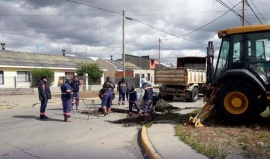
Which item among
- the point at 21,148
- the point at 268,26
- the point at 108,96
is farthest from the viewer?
the point at 108,96

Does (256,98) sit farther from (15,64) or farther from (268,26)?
(15,64)

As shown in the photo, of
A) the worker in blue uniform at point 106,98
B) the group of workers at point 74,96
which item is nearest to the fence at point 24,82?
the group of workers at point 74,96

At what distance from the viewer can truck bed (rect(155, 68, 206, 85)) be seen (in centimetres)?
1883

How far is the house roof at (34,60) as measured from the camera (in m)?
33.0

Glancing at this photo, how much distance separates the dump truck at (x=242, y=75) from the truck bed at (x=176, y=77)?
30.5 feet

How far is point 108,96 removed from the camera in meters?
13.0

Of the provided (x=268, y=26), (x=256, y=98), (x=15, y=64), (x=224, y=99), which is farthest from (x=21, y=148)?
(x=15, y=64)

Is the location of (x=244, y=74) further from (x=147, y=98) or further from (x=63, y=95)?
(x=63, y=95)

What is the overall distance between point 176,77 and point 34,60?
2275 centimetres

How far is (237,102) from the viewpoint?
8.96 meters

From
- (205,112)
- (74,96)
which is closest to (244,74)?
(205,112)

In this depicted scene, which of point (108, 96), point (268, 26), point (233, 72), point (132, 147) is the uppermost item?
point (268, 26)

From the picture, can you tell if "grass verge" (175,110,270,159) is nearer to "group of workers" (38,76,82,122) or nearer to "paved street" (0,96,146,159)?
"paved street" (0,96,146,159)

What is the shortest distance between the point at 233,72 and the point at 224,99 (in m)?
0.83
